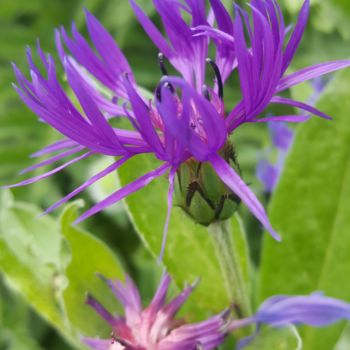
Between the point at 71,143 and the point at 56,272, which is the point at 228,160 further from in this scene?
the point at 56,272

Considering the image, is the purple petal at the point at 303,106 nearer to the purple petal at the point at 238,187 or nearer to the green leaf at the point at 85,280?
the purple petal at the point at 238,187

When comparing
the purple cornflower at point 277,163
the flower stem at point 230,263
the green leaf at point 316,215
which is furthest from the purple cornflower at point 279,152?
the flower stem at point 230,263

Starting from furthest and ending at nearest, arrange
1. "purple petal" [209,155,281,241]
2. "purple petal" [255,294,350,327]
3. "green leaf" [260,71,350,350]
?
"green leaf" [260,71,350,350] → "purple petal" [255,294,350,327] → "purple petal" [209,155,281,241]

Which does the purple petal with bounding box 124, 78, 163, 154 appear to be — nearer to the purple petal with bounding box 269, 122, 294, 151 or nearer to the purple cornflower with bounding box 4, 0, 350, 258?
the purple cornflower with bounding box 4, 0, 350, 258

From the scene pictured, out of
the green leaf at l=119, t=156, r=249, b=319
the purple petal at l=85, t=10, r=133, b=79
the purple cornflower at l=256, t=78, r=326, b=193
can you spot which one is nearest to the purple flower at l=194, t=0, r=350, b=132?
the purple petal at l=85, t=10, r=133, b=79

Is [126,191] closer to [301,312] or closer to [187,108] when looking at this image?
[187,108]

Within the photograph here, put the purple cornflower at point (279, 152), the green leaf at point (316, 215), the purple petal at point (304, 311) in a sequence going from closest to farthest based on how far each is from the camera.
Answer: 1. the purple petal at point (304, 311)
2. the green leaf at point (316, 215)
3. the purple cornflower at point (279, 152)

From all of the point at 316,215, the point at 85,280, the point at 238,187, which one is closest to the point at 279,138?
the point at 316,215
